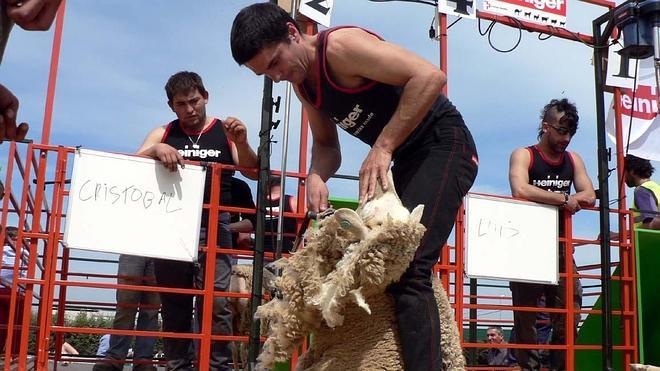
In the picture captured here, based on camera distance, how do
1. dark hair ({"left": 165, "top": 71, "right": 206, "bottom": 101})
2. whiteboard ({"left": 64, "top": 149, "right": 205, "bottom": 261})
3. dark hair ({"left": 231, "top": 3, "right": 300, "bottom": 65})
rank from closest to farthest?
dark hair ({"left": 231, "top": 3, "right": 300, "bottom": 65}) → whiteboard ({"left": 64, "top": 149, "right": 205, "bottom": 261}) → dark hair ({"left": 165, "top": 71, "right": 206, "bottom": 101})

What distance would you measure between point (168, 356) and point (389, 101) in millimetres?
2197

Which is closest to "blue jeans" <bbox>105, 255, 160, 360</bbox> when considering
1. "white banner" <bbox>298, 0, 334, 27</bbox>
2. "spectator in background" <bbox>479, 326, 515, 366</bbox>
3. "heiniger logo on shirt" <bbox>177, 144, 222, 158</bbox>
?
"heiniger logo on shirt" <bbox>177, 144, 222, 158</bbox>

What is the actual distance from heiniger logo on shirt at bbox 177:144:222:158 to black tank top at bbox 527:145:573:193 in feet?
7.65

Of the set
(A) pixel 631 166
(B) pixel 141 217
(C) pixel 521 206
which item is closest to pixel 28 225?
(B) pixel 141 217

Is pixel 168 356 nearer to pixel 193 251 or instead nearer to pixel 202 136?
pixel 193 251

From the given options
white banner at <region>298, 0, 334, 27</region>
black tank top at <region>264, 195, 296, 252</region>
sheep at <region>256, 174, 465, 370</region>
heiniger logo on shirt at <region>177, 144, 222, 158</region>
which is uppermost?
white banner at <region>298, 0, 334, 27</region>

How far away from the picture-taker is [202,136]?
450 cm

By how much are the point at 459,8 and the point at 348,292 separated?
14.5 feet

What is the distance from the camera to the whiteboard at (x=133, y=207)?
376 centimetres

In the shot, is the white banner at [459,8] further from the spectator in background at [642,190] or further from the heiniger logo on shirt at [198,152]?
the heiniger logo on shirt at [198,152]

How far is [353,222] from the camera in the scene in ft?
7.66

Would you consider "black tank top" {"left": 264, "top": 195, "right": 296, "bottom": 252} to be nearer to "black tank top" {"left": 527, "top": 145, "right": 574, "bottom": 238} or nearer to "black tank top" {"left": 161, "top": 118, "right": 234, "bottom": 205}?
"black tank top" {"left": 161, "top": 118, "right": 234, "bottom": 205}

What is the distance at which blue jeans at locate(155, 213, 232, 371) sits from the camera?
13.1 feet

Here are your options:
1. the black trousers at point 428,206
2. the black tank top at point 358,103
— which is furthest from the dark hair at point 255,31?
the black trousers at point 428,206
